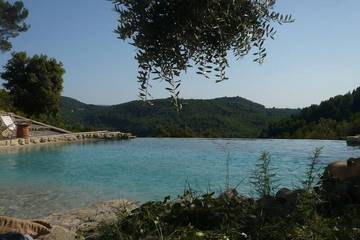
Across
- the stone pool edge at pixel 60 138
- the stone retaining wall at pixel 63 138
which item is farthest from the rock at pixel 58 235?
the stone retaining wall at pixel 63 138

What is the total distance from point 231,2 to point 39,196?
6.92m

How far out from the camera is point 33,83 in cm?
2862

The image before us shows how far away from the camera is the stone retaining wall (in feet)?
64.4

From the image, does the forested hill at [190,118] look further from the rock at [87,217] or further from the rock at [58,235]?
the rock at [58,235]

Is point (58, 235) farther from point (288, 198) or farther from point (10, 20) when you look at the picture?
point (10, 20)

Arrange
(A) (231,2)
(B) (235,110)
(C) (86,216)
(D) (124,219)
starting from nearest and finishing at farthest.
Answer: (A) (231,2)
(D) (124,219)
(C) (86,216)
(B) (235,110)

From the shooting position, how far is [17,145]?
19750 mm

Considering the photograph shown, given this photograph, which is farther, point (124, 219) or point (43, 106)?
point (43, 106)

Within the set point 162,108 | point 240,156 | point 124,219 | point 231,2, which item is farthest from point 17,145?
point 162,108

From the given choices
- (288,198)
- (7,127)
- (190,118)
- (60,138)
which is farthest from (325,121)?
(288,198)

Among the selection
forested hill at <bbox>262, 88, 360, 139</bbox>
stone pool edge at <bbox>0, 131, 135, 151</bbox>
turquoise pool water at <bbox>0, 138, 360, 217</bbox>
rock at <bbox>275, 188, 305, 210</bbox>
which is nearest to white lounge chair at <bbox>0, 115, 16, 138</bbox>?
stone pool edge at <bbox>0, 131, 135, 151</bbox>

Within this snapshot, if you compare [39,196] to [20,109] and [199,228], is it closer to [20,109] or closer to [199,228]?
[199,228]

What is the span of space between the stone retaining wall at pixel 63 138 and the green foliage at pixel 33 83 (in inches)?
160

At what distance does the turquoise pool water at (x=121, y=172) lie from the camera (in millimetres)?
8180
